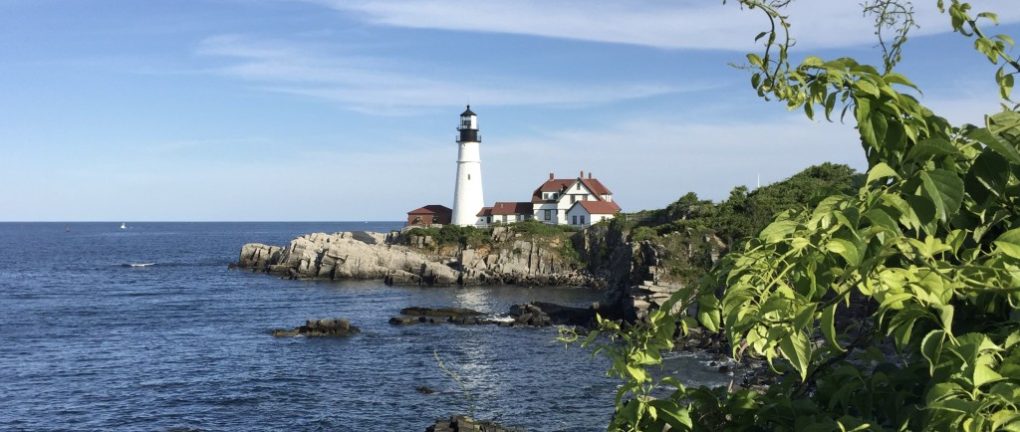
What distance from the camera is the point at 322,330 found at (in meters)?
52.4

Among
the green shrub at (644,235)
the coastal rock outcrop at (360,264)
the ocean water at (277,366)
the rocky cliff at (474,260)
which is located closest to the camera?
the ocean water at (277,366)

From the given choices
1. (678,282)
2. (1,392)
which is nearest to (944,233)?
(1,392)

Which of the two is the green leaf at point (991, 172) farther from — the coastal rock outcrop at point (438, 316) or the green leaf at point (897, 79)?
the coastal rock outcrop at point (438, 316)

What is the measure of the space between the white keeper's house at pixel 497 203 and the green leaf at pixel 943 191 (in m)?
106

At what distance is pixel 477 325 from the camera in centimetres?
5622

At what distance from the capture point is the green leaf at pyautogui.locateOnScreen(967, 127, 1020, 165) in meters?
2.48

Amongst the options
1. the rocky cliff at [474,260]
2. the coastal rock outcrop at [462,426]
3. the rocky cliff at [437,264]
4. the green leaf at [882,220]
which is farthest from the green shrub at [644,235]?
the green leaf at [882,220]

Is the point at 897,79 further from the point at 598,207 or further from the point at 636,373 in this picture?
the point at 598,207

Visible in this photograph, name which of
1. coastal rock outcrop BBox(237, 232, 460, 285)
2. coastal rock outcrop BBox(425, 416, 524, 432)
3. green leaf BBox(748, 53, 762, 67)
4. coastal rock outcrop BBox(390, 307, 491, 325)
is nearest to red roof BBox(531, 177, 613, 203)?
coastal rock outcrop BBox(237, 232, 460, 285)

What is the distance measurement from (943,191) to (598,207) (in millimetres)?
104343

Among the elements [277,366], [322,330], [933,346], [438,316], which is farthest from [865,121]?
[438,316]

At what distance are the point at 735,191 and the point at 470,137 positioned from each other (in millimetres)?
51970

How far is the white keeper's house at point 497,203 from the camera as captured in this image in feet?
360

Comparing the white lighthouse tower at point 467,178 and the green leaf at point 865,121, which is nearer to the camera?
the green leaf at point 865,121
